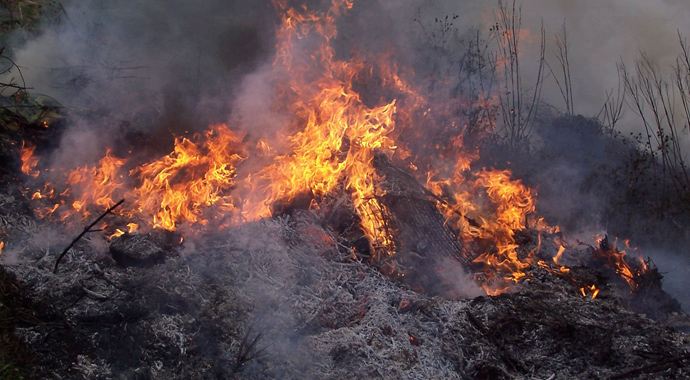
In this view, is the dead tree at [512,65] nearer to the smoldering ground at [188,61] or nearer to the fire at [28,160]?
the smoldering ground at [188,61]

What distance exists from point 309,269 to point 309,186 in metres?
1.43

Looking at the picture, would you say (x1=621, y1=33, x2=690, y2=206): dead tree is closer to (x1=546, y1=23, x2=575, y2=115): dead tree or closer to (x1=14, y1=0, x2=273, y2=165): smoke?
(x1=546, y1=23, x2=575, y2=115): dead tree

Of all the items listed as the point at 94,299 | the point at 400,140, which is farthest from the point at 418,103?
the point at 94,299

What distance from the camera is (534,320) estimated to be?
222 inches

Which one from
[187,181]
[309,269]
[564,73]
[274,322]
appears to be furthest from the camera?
[564,73]

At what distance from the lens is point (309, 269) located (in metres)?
6.13

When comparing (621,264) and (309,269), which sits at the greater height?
(621,264)

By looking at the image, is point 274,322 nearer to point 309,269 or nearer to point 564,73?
point 309,269

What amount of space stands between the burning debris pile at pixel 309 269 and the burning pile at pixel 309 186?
3 centimetres

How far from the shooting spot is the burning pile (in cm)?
662

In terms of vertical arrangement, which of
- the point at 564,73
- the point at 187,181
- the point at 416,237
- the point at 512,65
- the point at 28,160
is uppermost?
the point at 564,73

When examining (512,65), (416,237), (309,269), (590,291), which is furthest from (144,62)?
(590,291)

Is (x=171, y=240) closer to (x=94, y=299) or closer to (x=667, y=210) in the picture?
(x=94, y=299)

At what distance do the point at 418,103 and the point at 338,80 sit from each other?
2.21 metres
